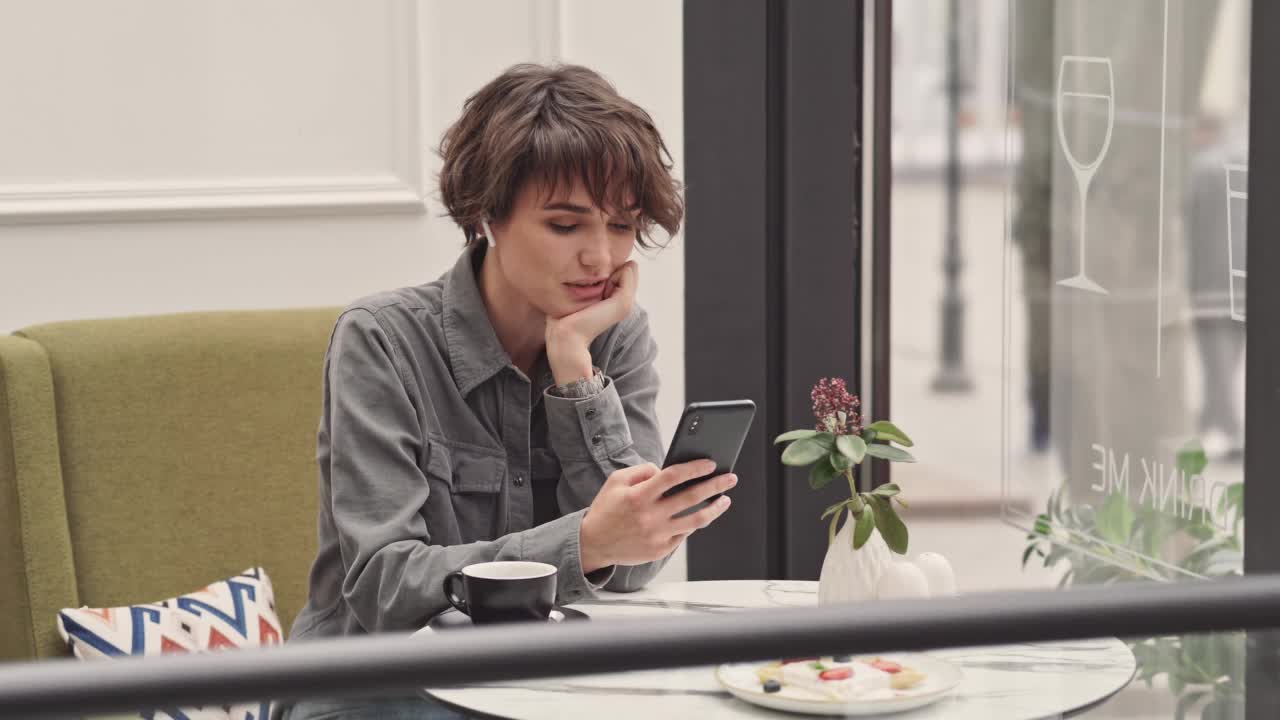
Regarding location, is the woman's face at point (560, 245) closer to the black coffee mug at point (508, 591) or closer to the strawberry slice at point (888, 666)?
the black coffee mug at point (508, 591)

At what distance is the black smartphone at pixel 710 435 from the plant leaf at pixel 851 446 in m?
0.11

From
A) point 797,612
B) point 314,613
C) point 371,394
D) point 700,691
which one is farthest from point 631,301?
point 797,612

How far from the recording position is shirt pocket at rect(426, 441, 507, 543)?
5.96 feet

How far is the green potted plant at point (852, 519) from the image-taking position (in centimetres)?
160

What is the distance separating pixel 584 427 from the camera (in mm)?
1858

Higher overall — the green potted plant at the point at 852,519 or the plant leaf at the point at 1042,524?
the green potted plant at the point at 852,519

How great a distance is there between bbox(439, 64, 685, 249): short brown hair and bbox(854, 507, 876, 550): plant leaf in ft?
1.52

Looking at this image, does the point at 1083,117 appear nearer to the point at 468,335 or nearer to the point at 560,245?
the point at 560,245

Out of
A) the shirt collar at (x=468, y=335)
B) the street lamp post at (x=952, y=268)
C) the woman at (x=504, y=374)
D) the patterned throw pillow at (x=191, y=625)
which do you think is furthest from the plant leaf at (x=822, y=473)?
the street lamp post at (x=952, y=268)

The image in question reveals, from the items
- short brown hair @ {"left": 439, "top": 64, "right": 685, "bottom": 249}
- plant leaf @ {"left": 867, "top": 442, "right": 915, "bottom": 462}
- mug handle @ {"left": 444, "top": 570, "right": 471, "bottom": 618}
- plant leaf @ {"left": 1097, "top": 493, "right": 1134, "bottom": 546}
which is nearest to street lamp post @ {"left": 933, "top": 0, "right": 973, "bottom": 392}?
plant leaf @ {"left": 1097, "top": 493, "right": 1134, "bottom": 546}

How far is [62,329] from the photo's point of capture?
7.40ft

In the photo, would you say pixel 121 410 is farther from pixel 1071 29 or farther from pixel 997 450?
pixel 1071 29

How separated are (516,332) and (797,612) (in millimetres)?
1392

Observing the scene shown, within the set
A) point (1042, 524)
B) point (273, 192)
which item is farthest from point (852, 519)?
point (273, 192)
